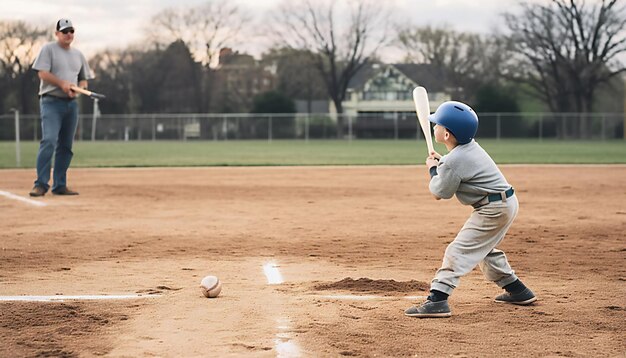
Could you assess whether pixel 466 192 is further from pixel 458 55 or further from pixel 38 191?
pixel 458 55

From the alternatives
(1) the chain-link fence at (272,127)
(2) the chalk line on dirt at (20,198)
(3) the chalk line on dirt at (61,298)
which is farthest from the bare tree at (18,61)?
(3) the chalk line on dirt at (61,298)

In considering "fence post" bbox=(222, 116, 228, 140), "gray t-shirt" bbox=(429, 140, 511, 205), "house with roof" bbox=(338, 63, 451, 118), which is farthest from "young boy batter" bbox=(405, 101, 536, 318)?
"house with roof" bbox=(338, 63, 451, 118)

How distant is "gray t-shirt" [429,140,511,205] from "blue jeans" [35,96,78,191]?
8245 millimetres

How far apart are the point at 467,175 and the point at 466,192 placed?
0.16 m

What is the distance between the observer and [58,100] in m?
12.2

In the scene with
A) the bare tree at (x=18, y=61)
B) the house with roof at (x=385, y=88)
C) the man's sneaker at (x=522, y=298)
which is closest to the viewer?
the man's sneaker at (x=522, y=298)

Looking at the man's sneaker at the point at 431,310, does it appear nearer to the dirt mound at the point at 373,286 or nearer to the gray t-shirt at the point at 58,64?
the dirt mound at the point at 373,286

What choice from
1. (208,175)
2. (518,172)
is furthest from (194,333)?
(518,172)

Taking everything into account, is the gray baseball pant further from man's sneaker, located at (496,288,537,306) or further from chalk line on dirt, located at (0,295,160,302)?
chalk line on dirt, located at (0,295,160,302)

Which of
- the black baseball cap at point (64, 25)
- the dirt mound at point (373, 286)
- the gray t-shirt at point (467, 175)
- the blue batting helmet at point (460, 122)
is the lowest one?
the dirt mound at point (373, 286)

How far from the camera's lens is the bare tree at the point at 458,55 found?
2714 inches

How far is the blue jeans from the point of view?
12.1 m

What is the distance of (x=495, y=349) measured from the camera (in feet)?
13.7

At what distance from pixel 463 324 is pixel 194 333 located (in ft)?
4.87
